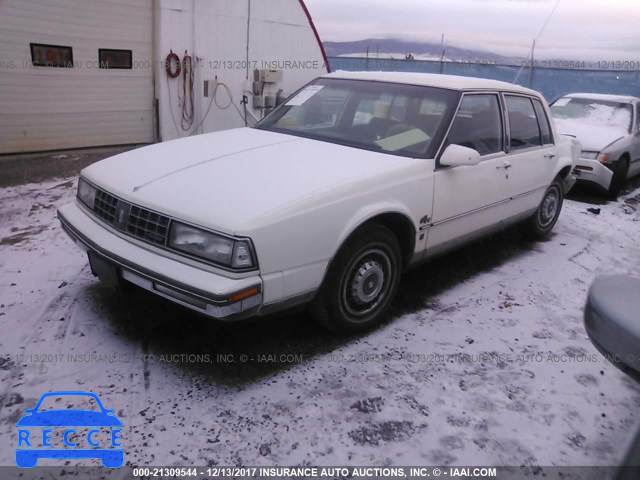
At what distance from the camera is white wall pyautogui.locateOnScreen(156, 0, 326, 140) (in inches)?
350

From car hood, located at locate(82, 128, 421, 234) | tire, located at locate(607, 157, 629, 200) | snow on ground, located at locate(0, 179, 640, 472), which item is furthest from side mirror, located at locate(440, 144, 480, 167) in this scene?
tire, located at locate(607, 157, 629, 200)

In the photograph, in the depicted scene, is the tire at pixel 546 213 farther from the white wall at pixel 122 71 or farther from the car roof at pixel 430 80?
the white wall at pixel 122 71

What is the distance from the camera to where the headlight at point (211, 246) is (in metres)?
2.63

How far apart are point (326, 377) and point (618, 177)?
6829mm

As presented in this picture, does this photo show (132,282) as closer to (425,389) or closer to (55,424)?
(55,424)

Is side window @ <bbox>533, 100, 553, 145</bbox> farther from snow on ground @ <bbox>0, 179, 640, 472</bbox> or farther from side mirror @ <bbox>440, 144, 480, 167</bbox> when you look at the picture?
side mirror @ <bbox>440, 144, 480, 167</bbox>

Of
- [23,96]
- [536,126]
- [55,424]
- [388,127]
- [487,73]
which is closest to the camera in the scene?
[55,424]

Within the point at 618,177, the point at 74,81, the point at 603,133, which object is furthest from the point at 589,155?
the point at 74,81

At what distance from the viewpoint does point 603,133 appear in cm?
814

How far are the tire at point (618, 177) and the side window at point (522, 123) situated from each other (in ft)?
11.6

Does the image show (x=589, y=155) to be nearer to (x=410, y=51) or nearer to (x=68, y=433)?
(x=68, y=433)

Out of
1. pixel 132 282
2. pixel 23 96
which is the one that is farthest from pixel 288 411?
pixel 23 96

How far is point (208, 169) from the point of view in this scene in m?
3.26

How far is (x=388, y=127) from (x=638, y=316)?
265 centimetres
